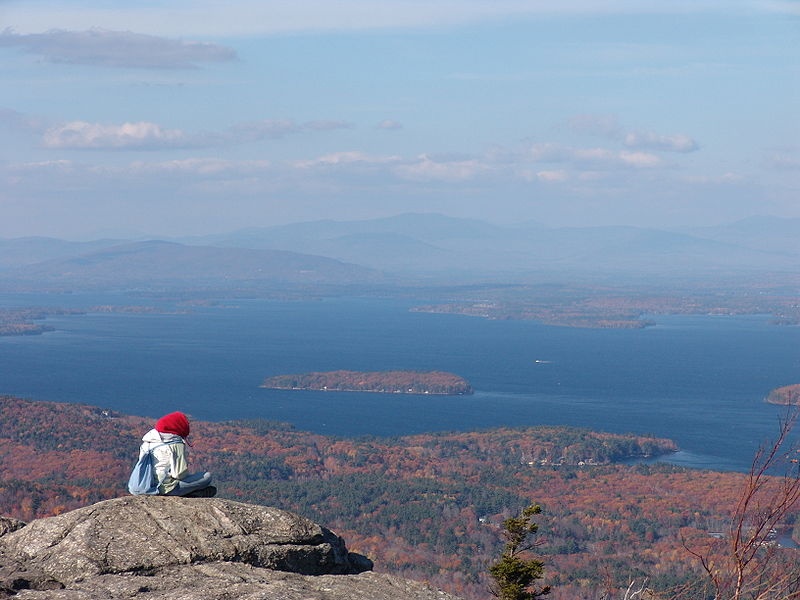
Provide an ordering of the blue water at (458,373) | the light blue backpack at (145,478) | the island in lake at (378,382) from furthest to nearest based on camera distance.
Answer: the island in lake at (378,382) < the blue water at (458,373) < the light blue backpack at (145,478)

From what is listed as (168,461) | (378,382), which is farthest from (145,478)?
(378,382)

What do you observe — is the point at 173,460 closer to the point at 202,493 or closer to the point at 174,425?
the point at 174,425

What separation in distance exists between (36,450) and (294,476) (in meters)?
16.7

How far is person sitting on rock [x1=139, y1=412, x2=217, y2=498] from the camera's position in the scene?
1196 cm

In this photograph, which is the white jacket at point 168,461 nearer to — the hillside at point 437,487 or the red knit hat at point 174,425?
the red knit hat at point 174,425

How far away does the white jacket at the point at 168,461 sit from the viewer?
39.2 ft

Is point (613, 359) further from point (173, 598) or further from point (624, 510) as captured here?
point (173, 598)

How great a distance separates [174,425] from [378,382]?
434 ft

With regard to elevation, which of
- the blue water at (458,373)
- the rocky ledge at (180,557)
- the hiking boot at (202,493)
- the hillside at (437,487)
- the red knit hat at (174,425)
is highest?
the red knit hat at (174,425)

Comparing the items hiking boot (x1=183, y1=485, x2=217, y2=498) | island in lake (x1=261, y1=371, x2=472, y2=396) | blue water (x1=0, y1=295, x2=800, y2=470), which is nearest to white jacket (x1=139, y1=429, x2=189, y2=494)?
hiking boot (x1=183, y1=485, x2=217, y2=498)

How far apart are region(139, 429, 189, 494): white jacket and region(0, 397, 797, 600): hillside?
27812 mm

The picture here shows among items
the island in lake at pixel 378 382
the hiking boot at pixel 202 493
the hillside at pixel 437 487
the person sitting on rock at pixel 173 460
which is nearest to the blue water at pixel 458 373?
the island in lake at pixel 378 382

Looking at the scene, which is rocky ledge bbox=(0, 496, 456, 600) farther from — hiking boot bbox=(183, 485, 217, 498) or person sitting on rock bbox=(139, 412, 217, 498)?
hiking boot bbox=(183, 485, 217, 498)

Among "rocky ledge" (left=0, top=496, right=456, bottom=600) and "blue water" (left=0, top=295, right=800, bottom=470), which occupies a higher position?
"rocky ledge" (left=0, top=496, right=456, bottom=600)
